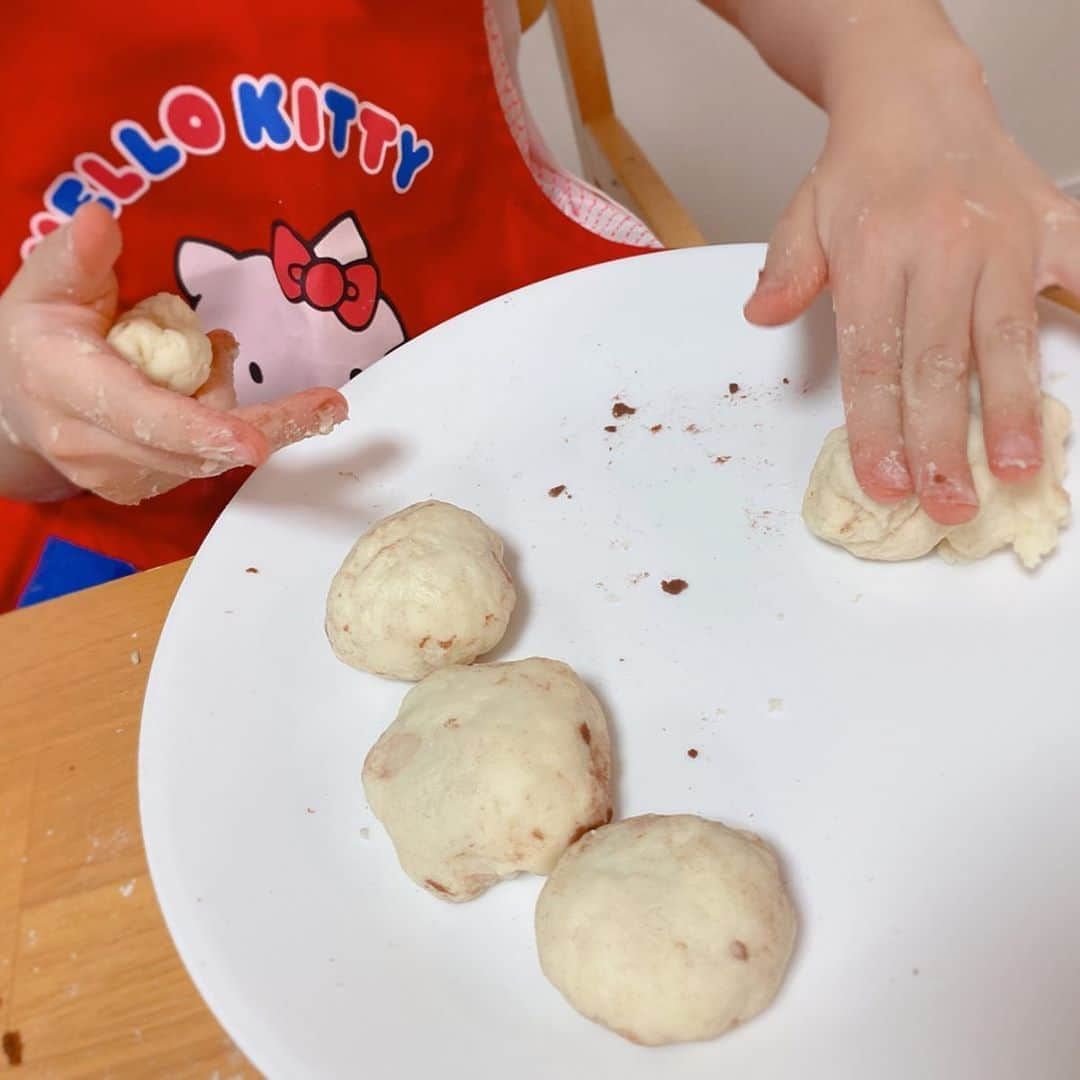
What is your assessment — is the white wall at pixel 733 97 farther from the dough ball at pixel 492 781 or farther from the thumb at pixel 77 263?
the dough ball at pixel 492 781

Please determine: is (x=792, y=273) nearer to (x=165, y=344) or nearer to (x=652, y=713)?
(x=652, y=713)

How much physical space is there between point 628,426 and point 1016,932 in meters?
0.45

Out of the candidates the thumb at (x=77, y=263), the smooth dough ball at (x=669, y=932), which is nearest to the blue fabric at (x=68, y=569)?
the thumb at (x=77, y=263)

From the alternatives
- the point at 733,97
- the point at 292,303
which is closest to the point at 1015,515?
the point at 292,303

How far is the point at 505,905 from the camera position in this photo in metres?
0.59

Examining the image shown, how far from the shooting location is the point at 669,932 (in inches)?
20.5

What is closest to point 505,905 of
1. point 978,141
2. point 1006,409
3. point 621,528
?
point 621,528

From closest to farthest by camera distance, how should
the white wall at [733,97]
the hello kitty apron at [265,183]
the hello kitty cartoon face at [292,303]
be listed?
the hello kitty apron at [265,183]
the hello kitty cartoon face at [292,303]
the white wall at [733,97]

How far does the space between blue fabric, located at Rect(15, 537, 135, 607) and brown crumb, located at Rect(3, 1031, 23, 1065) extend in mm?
517

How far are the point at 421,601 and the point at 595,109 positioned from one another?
81cm

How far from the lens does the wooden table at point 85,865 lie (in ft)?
2.06

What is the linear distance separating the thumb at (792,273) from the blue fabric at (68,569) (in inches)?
29.1

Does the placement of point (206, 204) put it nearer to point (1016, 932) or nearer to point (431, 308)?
point (431, 308)

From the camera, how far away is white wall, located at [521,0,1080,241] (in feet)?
5.38
